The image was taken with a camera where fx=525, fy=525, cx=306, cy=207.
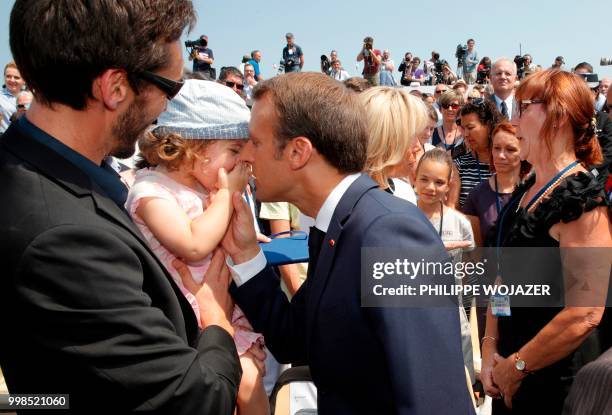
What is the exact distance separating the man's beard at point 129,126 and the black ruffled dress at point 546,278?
1.64 meters

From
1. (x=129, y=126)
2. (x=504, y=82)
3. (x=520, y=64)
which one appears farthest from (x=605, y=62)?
(x=129, y=126)

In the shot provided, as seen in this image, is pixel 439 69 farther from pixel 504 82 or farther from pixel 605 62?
pixel 504 82

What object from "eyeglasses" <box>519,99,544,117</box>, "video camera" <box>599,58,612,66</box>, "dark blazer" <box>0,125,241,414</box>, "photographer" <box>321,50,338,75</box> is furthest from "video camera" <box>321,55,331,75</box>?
"dark blazer" <box>0,125,241,414</box>

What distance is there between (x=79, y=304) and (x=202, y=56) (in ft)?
42.2

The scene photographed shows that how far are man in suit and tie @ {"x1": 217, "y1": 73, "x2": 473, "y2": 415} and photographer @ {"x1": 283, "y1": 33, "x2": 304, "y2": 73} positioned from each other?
50.9 feet

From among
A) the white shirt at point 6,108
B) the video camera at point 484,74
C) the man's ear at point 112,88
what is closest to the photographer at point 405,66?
the video camera at point 484,74

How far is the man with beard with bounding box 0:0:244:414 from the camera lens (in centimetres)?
106

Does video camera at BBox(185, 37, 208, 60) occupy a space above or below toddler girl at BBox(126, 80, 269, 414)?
above

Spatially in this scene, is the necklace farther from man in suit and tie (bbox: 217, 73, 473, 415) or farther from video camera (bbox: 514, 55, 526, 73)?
video camera (bbox: 514, 55, 526, 73)

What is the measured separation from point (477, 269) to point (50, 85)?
3077 mm

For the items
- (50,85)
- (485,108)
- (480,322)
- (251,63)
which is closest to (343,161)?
(50,85)

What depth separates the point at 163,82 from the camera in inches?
52.9

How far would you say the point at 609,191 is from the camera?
7.93 ft

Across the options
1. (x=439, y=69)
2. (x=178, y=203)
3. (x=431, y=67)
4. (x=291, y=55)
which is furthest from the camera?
(x=431, y=67)
